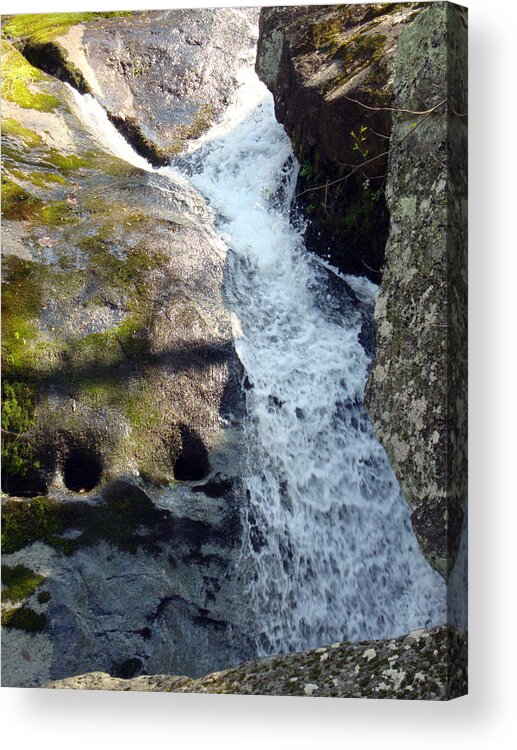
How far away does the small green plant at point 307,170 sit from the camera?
185 inches

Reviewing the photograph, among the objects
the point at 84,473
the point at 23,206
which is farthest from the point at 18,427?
the point at 23,206

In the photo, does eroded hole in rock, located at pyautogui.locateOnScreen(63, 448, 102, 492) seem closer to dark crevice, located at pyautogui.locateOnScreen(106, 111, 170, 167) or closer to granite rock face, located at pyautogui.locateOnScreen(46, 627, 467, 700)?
granite rock face, located at pyautogui.locateOnScreen(46, 627, 467, 700)

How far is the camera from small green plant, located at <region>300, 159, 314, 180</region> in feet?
15.5

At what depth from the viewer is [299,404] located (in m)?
4.50

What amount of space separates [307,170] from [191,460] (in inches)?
64.3

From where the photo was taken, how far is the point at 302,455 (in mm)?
4391

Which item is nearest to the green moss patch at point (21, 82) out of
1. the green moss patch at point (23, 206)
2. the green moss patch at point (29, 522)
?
the green moss patch at point (23, 206)

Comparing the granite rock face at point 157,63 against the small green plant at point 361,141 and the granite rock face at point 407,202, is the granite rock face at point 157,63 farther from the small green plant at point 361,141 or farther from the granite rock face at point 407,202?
the small green plant at point 361,141

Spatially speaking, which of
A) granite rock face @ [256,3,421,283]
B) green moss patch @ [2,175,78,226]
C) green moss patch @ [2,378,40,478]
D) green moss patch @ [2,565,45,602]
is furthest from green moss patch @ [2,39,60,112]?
green moss patch @ [2,565,45,602]

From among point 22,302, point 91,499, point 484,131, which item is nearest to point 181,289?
point 22,302

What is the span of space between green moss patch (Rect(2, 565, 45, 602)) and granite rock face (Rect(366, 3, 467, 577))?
1.82 m

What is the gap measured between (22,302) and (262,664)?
2.13 metres

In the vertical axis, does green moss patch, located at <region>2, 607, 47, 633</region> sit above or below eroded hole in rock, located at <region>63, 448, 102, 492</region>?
below

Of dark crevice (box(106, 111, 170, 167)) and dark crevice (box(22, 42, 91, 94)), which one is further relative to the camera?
dark crevice (box(106, 111, 170, 167))
